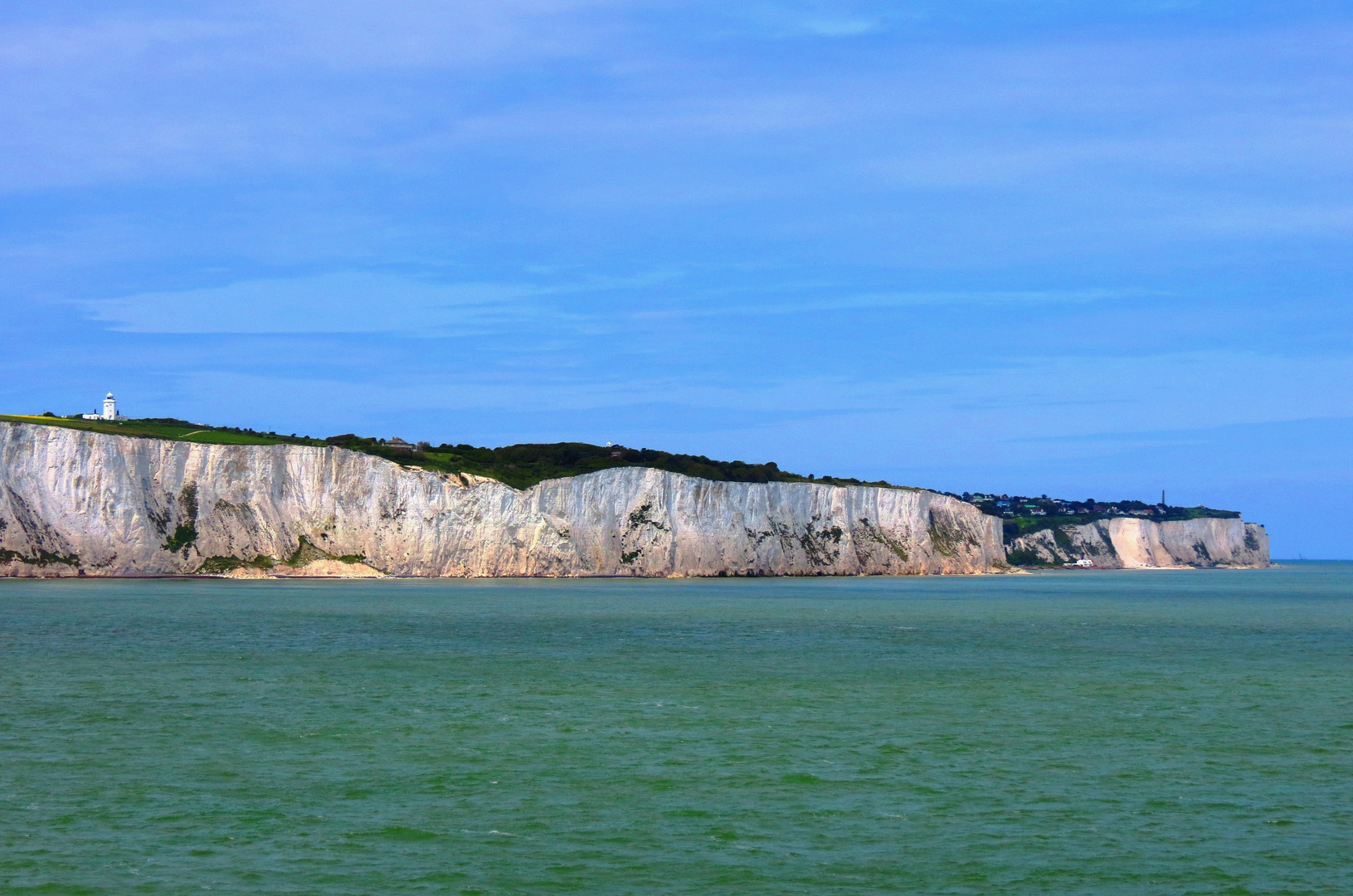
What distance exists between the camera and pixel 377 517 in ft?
335

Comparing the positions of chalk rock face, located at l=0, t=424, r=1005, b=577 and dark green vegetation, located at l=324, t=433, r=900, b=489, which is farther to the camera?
dark green vegetation, located at l=324, t=433, r=900, b=489

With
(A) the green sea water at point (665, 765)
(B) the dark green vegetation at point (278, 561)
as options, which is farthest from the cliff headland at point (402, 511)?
(A) the green sea water at point (665, 765)

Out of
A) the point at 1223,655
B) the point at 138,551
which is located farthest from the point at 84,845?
Result: the point at 138,551

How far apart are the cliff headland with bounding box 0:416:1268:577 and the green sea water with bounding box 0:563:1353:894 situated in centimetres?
4777

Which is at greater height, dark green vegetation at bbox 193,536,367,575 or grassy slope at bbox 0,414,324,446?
grassy slope at bbox 0,414,324,446

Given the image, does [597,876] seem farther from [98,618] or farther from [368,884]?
[98,618]

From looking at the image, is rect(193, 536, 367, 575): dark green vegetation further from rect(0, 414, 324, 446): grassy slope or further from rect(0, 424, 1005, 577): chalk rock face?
rect(0, 414, 324, 446): grassy slope

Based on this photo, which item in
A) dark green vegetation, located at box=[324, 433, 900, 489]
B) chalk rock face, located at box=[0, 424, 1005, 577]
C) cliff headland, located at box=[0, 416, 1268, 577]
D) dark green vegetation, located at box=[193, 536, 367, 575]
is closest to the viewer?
chalk rock face, located at box=[0, 424, 1005, 577]

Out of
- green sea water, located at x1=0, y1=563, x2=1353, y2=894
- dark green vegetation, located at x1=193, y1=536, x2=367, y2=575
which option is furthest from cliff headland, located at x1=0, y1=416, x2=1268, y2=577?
green sea water, located at x1=0, y1=563, x2=1353, y2=894

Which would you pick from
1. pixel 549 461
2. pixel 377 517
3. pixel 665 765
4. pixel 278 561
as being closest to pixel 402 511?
pixel 377 517

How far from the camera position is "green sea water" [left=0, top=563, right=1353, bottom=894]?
14.8 m

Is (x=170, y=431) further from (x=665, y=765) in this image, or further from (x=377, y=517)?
(x=665, y=765)

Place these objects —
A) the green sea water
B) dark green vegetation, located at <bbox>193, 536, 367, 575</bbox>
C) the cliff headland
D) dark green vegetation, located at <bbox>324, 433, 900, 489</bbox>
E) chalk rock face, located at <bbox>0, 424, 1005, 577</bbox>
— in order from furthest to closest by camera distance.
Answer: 1. dark green vegetation, located at <bbox>324, 433, 900, 489</bbox>
2. dark green vegetation, located at <bbox>193, 536, 367, 575</bbox>
3. the cliff headland
4. chalk rock face, located at <bbox>0, 424, 1005, 577</bbox>
5. the green sea water

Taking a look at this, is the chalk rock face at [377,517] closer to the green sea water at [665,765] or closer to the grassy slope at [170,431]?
the grassy slope at [170,431]
